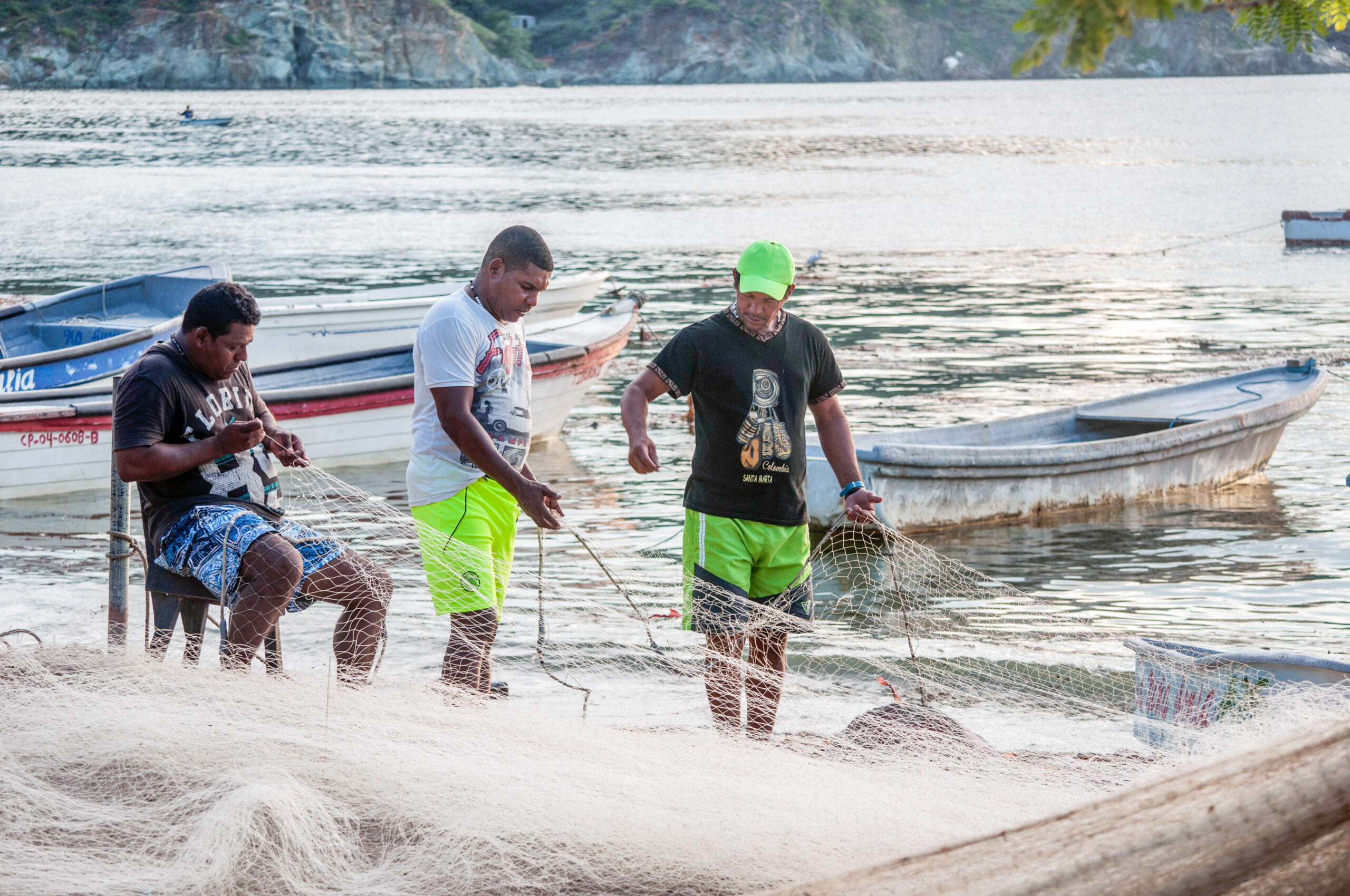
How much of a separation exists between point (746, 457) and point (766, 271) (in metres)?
0.62

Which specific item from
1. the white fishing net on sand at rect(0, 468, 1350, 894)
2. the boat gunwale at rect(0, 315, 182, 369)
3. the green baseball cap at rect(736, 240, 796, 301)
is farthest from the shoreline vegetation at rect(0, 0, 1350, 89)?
the white fishing net on sand at rect(0, 468, 1350, 894)

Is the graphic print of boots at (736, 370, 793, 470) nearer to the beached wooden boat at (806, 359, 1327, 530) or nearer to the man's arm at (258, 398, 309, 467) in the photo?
the man's arm at (258, 398, 309, 467)

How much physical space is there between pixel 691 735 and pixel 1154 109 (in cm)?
13126

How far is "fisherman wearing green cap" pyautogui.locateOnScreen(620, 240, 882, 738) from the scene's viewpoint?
4.53m

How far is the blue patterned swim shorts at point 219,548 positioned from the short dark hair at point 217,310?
23.2 inches

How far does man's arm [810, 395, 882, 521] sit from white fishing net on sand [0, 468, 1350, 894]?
14.9 inches

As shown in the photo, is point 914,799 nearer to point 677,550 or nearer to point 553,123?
point 677,550

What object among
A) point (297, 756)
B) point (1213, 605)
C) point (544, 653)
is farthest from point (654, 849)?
point (1213, 605)

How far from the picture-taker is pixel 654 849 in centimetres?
328

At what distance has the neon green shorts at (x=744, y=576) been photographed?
4.51 metres

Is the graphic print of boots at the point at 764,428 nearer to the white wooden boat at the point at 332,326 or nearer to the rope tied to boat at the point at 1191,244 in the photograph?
the white wooden boat at the point at 332,326

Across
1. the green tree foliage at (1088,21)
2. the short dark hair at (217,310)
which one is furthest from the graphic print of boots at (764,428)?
the green tree foliage at (1088,21)

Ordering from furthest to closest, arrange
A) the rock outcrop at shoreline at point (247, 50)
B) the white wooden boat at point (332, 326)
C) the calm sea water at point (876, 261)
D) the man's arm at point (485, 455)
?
the rock outcrop at shoreline at point (247, 50) < the white wooden boat at point (332, 326) < the calm sea water at point (876, 261) < the man's arm at point (485, 455)

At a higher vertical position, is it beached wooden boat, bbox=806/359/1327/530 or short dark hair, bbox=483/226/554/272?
short dark hair, bbox=483/226/554/272
